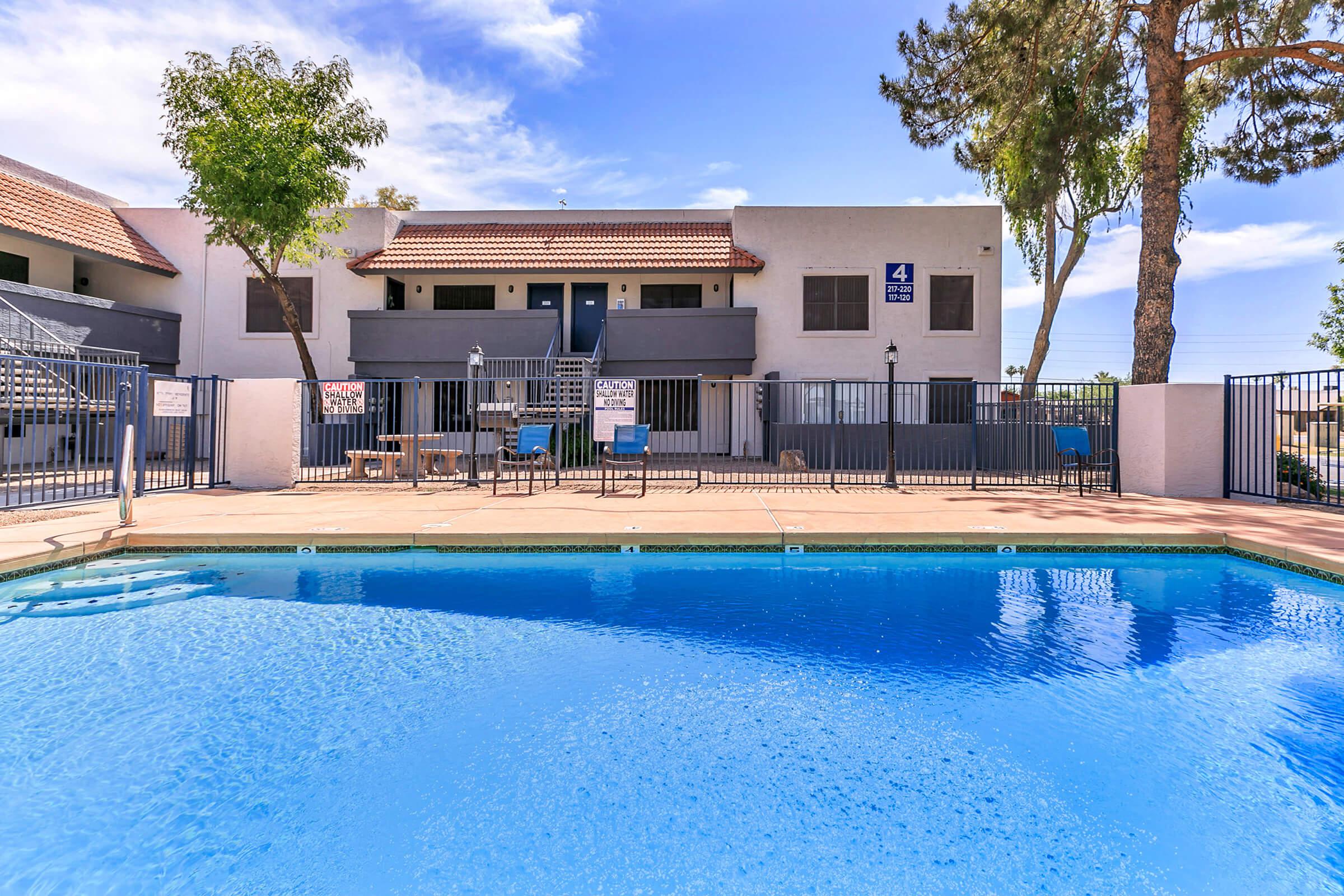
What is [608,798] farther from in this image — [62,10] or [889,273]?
[889,273]

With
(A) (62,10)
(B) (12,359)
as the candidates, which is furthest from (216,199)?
(B) (12,359)

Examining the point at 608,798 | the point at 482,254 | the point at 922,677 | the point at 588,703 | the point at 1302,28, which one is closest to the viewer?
the point at 608,798

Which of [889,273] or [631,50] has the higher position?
[631,50]

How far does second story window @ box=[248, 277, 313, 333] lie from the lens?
21.3 m

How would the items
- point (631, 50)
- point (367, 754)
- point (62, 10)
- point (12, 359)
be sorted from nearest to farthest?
point (367, 754), point (12, 359), point (62, 10), point (631, 50)

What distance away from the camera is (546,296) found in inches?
869

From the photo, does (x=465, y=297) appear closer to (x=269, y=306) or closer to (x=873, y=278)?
(x=269, y=306)

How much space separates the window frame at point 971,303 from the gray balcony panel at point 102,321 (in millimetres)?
23864

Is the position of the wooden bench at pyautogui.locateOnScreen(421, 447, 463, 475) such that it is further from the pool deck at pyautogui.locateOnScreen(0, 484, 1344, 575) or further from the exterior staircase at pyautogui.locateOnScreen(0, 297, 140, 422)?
the exterior staircase at pyautogui.locateOnScreen(0, 297, 140, 422)

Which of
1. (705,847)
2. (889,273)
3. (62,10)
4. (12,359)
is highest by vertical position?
(62,10)

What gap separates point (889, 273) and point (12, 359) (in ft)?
67.2

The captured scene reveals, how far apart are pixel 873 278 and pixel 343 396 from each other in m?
15.9

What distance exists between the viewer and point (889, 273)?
21.0 meters

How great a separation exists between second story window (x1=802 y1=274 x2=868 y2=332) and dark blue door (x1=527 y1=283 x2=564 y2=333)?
8.03 meters
